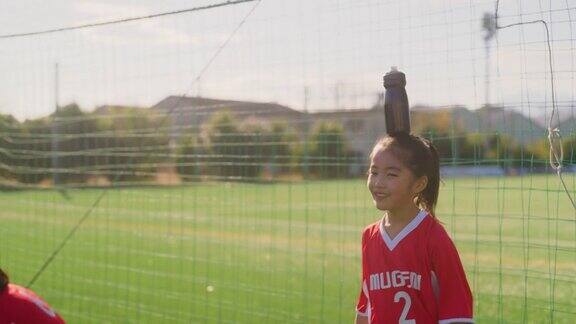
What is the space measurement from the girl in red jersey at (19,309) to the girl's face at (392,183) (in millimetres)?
1274

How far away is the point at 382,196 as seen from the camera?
121 inches

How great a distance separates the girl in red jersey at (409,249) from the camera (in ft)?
9.52

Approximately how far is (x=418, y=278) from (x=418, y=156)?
16.4 inches

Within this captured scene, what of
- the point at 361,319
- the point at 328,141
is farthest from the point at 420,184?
the point at 328,141

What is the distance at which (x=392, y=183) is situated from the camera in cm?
306

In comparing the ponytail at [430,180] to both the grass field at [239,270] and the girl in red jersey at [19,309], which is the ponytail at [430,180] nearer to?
the grass field at [239,270]

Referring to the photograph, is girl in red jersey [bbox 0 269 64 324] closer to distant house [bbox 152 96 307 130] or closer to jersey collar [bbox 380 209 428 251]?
jersey collar [bbox 380 209 428 251]

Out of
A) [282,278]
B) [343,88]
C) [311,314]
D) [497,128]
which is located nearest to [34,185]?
[282,278]

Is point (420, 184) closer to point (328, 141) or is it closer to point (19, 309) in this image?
point (19, 309)

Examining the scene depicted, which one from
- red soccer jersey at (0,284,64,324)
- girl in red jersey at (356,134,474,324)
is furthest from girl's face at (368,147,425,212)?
red soccer jersey at (0,284,64,324)

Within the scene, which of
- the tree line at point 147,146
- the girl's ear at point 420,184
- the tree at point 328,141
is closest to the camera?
the girl's ear at point 420,184

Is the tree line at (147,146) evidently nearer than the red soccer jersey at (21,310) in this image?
No

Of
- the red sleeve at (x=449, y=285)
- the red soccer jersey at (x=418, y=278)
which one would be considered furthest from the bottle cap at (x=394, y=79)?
the red sleeve at (x=449, y=285)

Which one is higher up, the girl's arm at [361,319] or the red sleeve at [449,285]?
the red sleeve at [449,285]
